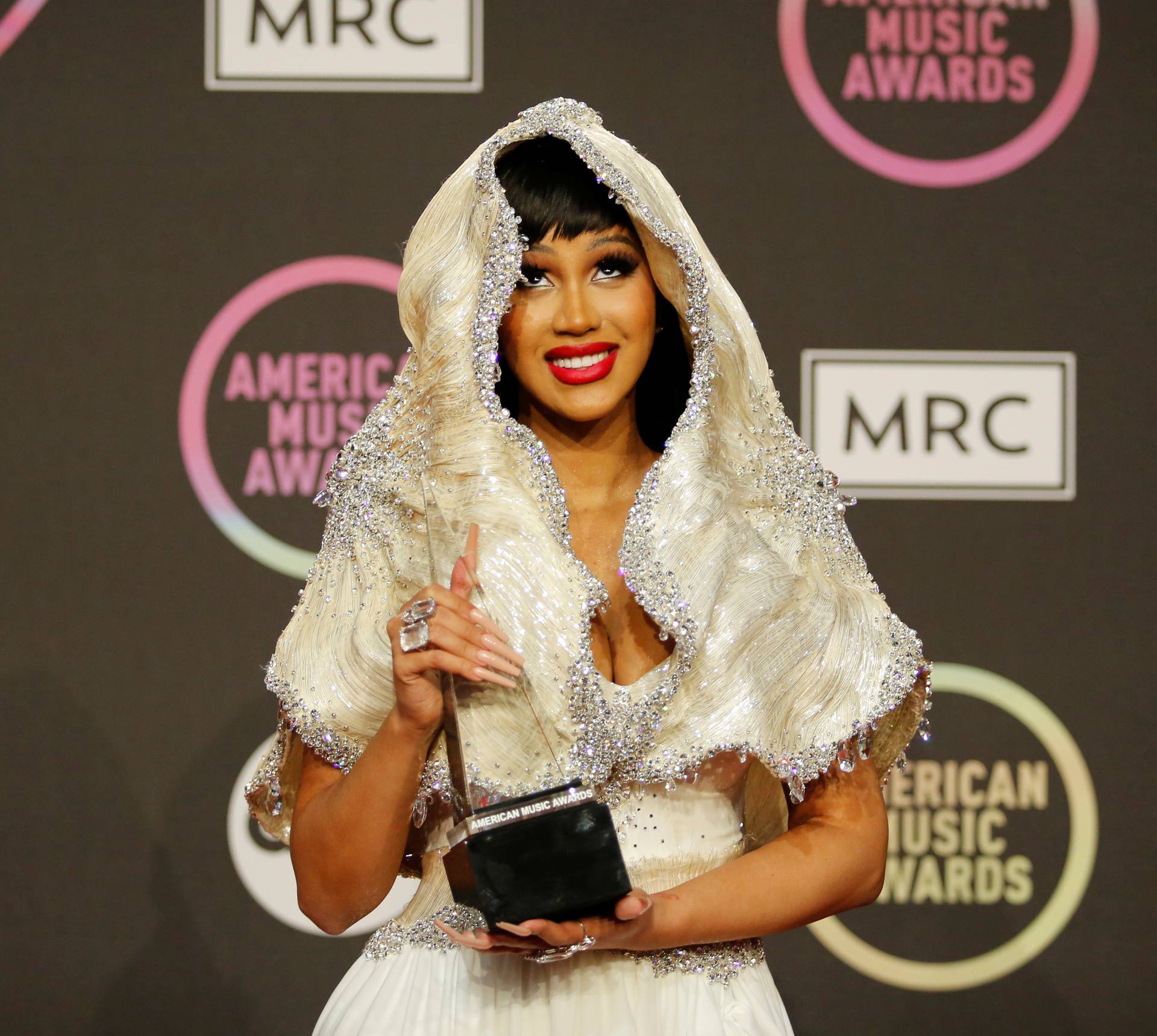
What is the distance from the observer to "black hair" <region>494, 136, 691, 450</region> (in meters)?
1.48

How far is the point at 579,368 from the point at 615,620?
0.26 m

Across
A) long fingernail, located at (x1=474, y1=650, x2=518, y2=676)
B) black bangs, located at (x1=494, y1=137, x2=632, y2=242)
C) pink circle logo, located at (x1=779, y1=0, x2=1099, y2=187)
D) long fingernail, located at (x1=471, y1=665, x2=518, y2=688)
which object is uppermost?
pink circle logo, located at (x1=779, y1=0, x2=1099, y2=187)

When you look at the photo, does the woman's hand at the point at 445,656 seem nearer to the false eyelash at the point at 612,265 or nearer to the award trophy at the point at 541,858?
the award trophy at the point at 541,858

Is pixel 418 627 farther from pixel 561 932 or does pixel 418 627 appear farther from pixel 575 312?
pixel 575 312

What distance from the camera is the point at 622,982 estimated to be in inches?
53.7

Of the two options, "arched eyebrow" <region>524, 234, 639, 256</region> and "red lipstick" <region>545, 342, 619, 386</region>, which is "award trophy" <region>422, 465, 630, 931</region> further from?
"arched eyebrow" <region>524, 234, 639, 256</region>

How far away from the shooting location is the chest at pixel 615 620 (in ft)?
4.77

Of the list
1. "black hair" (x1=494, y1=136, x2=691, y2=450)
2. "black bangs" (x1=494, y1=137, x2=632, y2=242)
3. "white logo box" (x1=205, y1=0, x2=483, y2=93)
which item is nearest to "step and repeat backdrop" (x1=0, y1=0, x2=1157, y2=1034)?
"white logo box" (x1=205, y1=0, x2=483, y2=93)

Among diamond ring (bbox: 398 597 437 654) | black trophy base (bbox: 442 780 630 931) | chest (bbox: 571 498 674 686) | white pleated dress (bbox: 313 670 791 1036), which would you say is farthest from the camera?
chest (bbox: 571 498 674 686)

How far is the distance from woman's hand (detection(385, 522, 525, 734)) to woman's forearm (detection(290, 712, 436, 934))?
30 mm

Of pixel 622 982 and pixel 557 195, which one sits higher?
pixel 557 195

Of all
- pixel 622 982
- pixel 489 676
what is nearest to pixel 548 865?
pixel 489 676

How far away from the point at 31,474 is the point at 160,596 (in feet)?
1.01

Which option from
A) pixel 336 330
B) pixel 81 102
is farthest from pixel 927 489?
pixel 81 102
